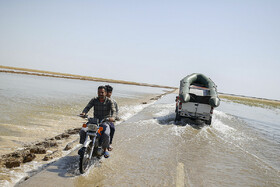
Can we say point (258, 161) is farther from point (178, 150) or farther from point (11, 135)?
point (11, 135)

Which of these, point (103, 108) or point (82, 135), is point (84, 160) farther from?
point (103, 108)

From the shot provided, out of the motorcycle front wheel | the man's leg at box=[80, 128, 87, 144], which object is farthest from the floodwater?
the man's leg at box=[80, 128, 87, 144]

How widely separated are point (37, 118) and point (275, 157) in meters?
9.62

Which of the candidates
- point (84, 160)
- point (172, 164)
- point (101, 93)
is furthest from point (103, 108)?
point (172, 164)

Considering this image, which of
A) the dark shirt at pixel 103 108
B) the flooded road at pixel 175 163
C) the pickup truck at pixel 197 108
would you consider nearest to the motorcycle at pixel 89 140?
the flooded road at pixel 175 163

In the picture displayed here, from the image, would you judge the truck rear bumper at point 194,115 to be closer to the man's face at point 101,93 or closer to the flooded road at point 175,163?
the flooded road at point 175,163

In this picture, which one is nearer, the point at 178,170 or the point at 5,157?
the point at 5,157

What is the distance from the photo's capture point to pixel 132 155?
18.4 feet

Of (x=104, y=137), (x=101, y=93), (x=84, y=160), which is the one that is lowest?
(x=84, y=160)

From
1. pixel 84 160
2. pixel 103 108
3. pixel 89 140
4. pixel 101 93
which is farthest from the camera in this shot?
pixel 103 108

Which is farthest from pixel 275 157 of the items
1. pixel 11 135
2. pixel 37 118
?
pixel 37 118

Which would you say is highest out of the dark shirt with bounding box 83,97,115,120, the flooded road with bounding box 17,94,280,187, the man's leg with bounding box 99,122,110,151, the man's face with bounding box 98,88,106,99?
the man's face with bounding box 98,88,106,99

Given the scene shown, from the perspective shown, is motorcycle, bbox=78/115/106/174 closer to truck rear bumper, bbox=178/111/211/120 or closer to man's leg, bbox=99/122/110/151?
man's leg, bbox=99/122/110/151

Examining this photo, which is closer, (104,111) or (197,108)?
(104,111)
